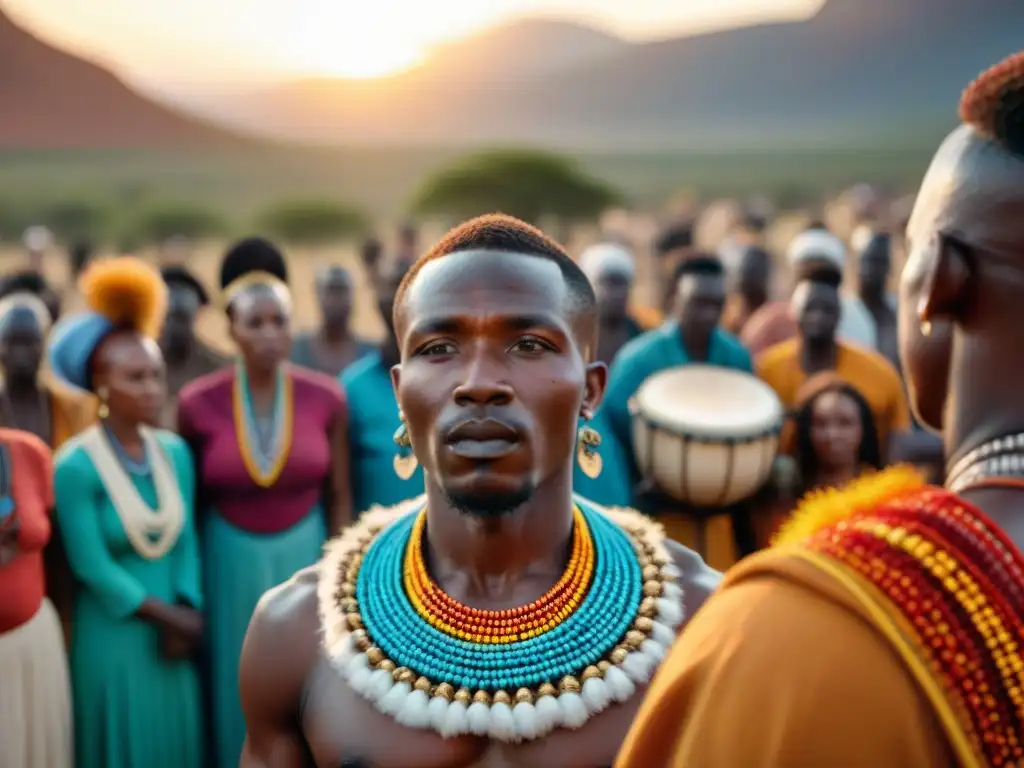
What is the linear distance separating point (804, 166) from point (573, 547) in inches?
2253

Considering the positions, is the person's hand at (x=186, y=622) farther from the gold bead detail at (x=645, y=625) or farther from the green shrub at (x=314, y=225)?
the green shrub at (x=314, y=225)

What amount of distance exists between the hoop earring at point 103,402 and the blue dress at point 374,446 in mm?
1168

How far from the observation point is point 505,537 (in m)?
2.22

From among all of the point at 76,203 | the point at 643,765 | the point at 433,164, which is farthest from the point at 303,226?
the point at 643,765

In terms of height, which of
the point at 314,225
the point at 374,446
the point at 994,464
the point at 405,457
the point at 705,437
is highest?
the point at 994,464

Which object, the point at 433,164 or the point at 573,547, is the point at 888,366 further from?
the point at 433,164

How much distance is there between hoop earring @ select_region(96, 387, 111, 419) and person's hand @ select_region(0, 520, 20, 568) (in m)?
0.63

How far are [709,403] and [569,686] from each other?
2.97m

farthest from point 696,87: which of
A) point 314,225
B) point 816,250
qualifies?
point 816,250

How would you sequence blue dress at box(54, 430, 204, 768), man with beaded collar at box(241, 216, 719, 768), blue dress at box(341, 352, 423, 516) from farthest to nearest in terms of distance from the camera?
blue dress at box(341, 352, 423, 516)
blue dress at box(54, 430, 204, 768)
man with beaded collar at box(241, 216, 719, 768)

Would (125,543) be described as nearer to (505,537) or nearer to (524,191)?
(505,537)

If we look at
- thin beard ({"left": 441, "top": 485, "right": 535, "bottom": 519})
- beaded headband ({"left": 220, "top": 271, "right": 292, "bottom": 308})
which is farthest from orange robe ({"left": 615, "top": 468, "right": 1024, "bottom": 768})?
beaded headband ({"left": 220, "top": 271, "right": 292, "bottom": 308})

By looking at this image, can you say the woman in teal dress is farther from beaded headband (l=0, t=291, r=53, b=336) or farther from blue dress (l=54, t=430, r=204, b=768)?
beaded headband (l=0, t=291, r=53, b=336)

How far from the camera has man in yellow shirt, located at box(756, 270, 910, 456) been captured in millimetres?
5402
